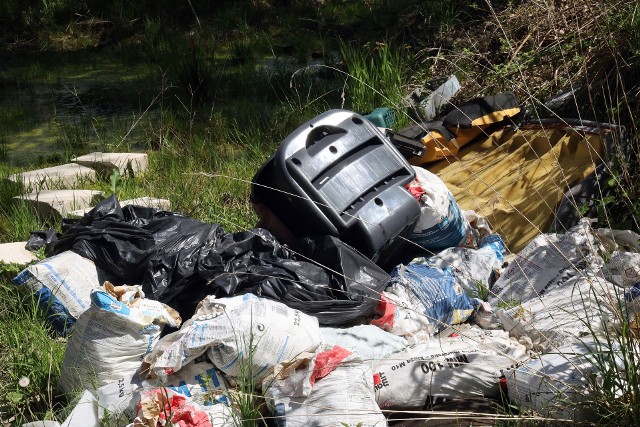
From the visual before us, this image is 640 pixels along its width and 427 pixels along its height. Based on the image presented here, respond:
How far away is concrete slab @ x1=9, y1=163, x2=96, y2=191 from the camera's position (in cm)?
544

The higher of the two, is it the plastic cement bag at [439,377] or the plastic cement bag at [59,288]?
the plastic cement bag at [59,288]

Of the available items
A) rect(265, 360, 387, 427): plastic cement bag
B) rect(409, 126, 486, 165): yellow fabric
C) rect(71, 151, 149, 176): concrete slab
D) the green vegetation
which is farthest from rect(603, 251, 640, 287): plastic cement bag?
rect(71, 151, 149, 176): concrete slab

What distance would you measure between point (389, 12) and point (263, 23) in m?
2.01

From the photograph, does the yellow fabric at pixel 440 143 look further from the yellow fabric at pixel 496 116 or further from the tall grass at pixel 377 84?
the tall grass at pixel 377 84

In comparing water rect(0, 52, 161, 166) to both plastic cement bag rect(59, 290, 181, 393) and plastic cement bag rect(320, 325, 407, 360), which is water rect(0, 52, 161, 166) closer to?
plastic cement bag rect(59, 290, 181, 393)

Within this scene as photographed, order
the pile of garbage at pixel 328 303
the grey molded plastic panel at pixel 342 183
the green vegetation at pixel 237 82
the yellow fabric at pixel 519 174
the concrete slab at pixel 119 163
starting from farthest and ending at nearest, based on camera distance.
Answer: the concrete slab at pixel 119 163 < the yellow fabric at pixel 519 174 < the grey molded plastic panel at pixel 342 183 < the green vegetation at pixel 237 82 < the pile of garbage at pixel 328 303

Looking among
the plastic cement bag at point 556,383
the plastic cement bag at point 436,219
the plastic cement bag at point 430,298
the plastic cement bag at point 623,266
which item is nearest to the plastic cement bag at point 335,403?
the plastic cement bag at point 556,383

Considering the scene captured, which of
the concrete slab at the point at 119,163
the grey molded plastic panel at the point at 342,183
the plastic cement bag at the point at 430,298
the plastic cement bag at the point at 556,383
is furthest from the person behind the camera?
the concrete slab at the point at 119,163

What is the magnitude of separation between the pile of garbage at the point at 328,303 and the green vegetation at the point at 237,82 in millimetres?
143

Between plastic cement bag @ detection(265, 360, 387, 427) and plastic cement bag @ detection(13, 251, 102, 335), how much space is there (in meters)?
1.19

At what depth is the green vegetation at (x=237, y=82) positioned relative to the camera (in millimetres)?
3635

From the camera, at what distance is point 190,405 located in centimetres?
270

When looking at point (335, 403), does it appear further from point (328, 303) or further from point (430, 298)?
point (430, 298)

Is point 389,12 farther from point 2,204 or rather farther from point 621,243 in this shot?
point 621,243
